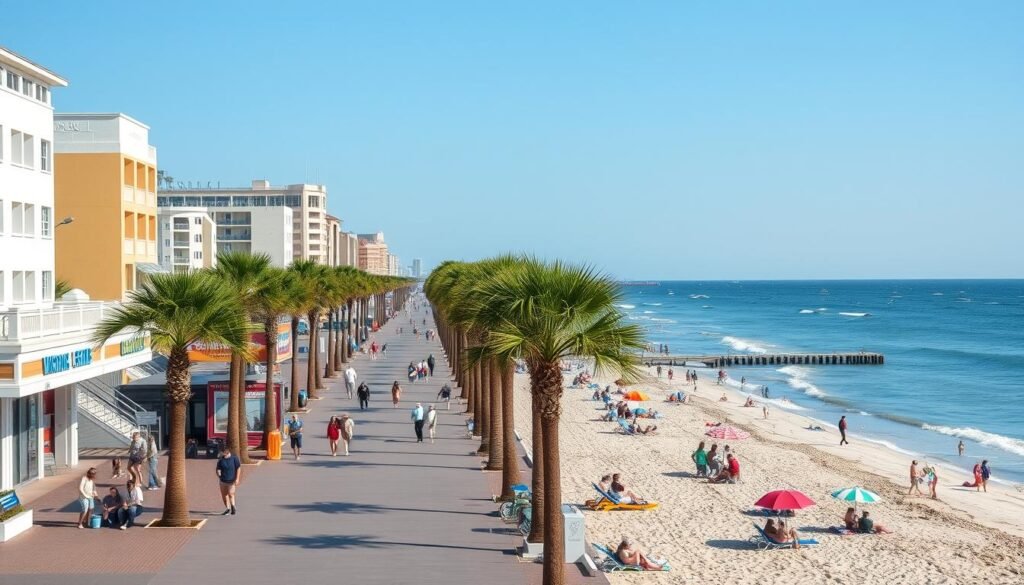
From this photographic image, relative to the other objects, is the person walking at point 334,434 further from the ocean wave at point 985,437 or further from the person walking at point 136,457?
the ocean wave at point 985,437

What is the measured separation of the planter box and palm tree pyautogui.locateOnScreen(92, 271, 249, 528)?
223 cm

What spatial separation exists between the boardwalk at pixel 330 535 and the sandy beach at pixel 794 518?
110 inches

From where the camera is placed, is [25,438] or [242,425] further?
[242,425]

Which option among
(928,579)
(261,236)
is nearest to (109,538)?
(928,579)

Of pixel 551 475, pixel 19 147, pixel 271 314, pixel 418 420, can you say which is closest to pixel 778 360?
pixel 418 420

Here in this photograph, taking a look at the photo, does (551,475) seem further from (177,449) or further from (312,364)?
(312,364)

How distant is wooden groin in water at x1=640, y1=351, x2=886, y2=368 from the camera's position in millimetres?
84312

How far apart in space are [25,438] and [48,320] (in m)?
3.33

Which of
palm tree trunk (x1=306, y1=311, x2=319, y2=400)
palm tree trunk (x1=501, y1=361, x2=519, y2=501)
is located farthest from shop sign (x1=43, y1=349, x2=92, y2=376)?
palm tree trunk (x1=306, y1=311, x2=319, y2=400)

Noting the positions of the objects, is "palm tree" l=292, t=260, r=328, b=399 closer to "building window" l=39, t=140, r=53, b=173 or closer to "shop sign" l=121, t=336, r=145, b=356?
"shop sign" l=121, t=336, r=145, b=356

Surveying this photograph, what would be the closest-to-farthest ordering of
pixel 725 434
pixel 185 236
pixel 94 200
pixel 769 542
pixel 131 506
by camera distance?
pixel 131 506
pixel 769 542
pixel 94 200
pixel 725 434
pixel 185 236

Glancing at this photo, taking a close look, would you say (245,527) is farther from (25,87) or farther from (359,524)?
(25,87)

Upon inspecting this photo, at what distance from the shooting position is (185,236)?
9625 centimetres

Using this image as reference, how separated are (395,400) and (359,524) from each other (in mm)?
20268
